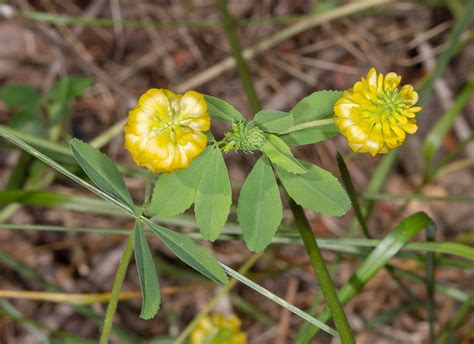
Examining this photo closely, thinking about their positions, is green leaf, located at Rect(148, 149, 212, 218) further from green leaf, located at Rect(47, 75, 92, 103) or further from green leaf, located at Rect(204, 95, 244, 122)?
green leaf, located at Rect(47, 75, 92, 103)

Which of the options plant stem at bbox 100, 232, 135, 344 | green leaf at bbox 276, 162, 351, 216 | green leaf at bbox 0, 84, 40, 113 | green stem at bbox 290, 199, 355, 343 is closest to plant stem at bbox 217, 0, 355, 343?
green stem at bbox 290, 199, 355, 343

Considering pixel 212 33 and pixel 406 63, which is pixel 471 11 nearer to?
pixel 406 63

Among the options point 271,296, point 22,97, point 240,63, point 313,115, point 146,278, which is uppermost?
point 240,63

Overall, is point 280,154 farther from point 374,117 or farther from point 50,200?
point 50,200

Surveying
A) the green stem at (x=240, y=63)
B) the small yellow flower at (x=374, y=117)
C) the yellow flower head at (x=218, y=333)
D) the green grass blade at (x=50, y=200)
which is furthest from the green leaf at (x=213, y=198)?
the yellow flower head at (x=218, y=333)

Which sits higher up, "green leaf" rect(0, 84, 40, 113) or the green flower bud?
"green leaf" rect(0, 84, 40, 113)

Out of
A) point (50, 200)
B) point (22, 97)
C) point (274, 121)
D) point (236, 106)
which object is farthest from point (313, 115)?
point (236, 106)
